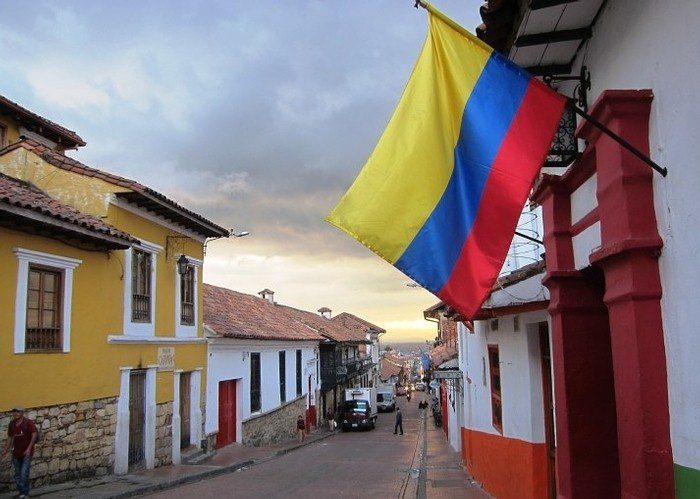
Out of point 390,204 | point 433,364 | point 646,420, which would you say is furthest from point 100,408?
point 433,364

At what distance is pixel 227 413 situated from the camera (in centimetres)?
2130

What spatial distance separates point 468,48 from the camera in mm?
4336

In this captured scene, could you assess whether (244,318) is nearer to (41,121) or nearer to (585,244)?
(41,121)

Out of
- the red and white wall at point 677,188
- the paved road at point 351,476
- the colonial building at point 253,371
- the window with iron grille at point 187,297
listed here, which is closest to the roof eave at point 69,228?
the window with iron grille at point 187,297

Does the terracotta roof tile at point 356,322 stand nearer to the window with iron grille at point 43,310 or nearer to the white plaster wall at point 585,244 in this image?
the window with iron grille at point 43,310

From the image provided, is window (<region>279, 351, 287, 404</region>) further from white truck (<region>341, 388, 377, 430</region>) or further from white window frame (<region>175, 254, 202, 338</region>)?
white window frame (<region>175, 254, 202, 338</region>)

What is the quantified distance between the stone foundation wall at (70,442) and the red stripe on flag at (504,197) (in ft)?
30.6

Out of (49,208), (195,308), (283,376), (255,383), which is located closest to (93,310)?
(49,208)

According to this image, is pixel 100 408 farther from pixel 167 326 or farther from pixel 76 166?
pixel 76 166

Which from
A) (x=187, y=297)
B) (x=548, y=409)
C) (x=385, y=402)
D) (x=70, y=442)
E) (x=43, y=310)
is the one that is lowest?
(x=385, y=402)

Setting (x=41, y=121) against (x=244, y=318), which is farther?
(x=244, y=318)

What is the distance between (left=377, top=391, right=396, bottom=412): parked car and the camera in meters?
53.7

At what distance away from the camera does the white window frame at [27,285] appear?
11023 millimetres

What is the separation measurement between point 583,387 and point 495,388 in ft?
21.4
